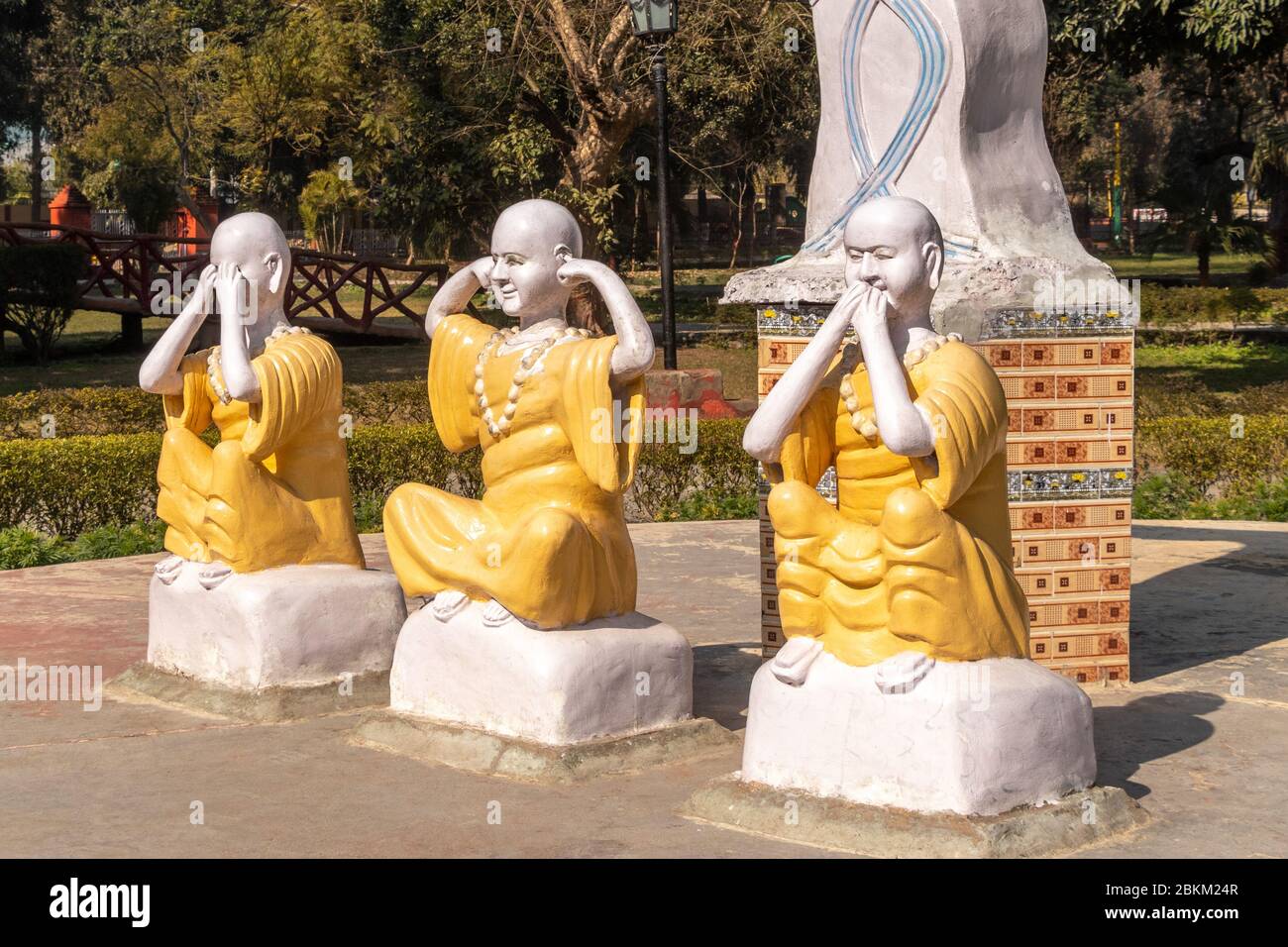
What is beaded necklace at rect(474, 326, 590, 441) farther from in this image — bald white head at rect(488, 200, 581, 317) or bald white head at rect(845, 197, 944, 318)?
bald white head at rect(845, 197, 944, 318)

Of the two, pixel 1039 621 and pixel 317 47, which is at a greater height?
pixel 317 47

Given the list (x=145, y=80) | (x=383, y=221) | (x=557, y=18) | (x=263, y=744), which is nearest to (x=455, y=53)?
(x=557, y=18)

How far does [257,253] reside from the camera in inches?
251

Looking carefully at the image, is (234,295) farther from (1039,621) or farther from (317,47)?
(317,47)

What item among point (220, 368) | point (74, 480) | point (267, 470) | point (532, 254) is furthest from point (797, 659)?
point (74, 480)

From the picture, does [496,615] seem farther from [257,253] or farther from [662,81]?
[662,81]

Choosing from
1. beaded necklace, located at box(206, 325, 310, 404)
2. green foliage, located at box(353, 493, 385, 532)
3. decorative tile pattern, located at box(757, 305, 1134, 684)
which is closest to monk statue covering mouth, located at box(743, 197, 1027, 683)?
decorative tile pattern, located at box(757, 305, 1134, 684)

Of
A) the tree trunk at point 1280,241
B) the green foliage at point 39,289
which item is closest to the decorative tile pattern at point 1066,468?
the green foliage at point 39,289

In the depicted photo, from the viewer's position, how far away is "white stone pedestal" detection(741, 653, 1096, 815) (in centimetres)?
457

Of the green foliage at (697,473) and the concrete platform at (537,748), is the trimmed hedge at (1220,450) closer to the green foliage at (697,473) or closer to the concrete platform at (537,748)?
the green foliage at (697,473)

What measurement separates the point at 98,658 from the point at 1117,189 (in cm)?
4662

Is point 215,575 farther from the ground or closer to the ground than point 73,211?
closer to the ground

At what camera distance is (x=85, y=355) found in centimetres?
2144

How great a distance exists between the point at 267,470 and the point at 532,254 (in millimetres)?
1502
